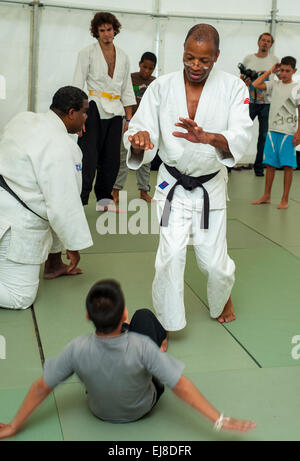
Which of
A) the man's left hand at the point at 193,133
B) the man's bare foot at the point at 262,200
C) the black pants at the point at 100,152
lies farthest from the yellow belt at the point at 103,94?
the man's left hand at the point at 193,133

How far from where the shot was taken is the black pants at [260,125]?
7.84 meters

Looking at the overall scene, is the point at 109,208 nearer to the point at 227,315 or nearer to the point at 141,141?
the point at 227,315

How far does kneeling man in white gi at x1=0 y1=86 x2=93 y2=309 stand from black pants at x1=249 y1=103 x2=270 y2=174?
476 centimetres

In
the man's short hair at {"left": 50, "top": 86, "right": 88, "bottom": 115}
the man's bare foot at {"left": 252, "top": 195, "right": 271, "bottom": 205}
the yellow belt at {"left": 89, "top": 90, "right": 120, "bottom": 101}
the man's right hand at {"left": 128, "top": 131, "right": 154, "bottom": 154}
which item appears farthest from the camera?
the man's bare foot at {"left": 252, "top": 195, "right": 271, "bottom": 205}

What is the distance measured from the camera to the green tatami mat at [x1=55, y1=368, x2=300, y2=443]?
88.6 inches

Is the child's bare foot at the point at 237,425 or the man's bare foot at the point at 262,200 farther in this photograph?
the man's bare foot at the point at 262,200

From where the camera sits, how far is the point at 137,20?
8.18m

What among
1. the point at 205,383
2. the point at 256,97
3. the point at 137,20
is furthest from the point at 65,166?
the point at 137,20

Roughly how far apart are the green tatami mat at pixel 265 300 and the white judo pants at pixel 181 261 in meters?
0.28

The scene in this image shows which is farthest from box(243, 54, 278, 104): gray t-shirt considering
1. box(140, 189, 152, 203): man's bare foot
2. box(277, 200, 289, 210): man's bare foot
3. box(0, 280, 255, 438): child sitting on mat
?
box(0, 280, 255, 438): child sitting on mat

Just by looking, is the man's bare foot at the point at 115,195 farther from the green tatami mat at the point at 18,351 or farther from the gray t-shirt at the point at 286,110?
the green tatami mat at the point at 18,351

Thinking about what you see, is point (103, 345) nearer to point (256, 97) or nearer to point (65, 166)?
point (65, 166)

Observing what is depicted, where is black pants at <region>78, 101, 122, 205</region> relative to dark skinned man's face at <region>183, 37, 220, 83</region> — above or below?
below

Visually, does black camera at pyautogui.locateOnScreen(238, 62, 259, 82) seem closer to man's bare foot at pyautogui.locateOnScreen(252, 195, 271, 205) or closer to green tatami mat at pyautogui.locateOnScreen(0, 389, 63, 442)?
man's bare foot at pyautogui.locateOnScreen(252, 195, 271, 205)
